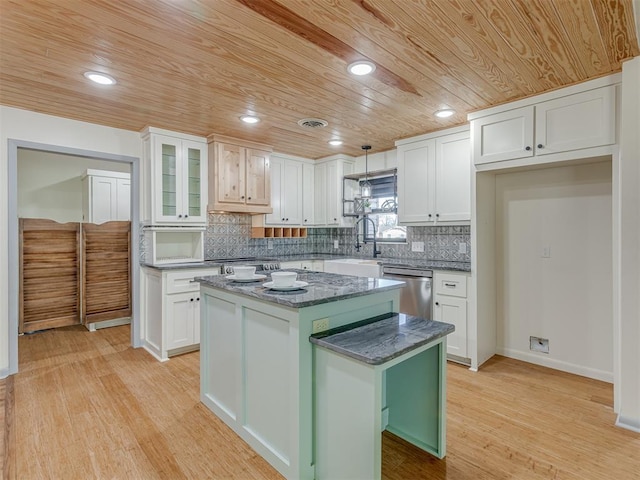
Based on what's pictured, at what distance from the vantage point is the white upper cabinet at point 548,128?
7.81 feet

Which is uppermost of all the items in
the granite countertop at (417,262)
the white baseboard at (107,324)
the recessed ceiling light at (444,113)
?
the recessed ceiling light at (444,113)

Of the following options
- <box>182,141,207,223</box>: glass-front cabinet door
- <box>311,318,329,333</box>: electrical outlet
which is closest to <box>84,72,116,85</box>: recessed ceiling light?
<box>182,141,207,223</box>: glass-front cabinet door

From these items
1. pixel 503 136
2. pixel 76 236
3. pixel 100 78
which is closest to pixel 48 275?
pixel 76 236

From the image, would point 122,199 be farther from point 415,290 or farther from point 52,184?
point 415,290

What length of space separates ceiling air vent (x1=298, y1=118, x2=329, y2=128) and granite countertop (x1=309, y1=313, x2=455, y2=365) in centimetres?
214

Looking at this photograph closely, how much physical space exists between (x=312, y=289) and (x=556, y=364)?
2645mm

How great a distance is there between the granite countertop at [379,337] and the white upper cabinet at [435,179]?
186 centimetres

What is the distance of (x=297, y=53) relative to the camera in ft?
6.75

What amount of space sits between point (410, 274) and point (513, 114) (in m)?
1.72

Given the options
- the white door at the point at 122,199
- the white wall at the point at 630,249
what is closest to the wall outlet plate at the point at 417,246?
the white wall at the point at 630,249

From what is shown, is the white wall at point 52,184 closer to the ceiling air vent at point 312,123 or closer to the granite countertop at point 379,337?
the ceiling air vent at point 312,123

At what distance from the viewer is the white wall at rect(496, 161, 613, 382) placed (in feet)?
9.29

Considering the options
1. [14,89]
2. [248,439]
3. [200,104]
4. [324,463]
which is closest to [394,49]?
[200,104]

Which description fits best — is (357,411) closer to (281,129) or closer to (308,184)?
(281,129)
